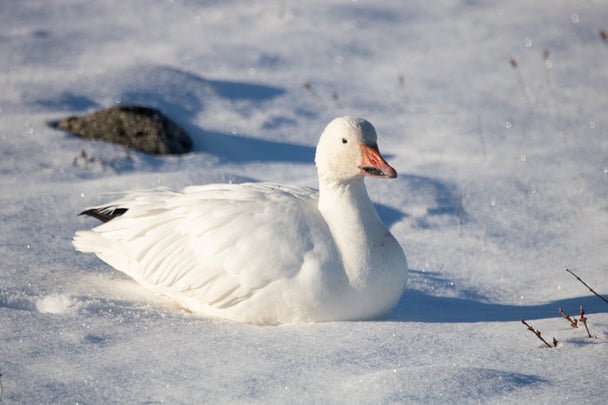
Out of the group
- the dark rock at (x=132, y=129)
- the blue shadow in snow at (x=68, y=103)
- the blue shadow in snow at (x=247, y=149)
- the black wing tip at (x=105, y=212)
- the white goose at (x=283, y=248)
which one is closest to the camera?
the white goose at (x=283, y=248)

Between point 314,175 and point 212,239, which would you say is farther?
point 314,175

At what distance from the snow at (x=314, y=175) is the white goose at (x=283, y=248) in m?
0.13

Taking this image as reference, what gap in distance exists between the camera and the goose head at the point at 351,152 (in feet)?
13.8

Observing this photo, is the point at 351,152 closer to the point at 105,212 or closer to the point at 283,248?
the point at 283,248

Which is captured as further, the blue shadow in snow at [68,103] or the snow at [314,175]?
the blue shadow in snow at [68,103]

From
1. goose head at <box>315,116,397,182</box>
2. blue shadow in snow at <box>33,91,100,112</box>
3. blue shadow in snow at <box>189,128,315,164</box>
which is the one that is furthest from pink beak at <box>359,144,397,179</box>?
blue shadow in snow at <box>33,91,100,112</box>

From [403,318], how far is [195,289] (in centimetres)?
105

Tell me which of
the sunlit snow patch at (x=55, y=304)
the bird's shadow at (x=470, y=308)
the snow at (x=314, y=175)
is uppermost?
the snow at (x=314, y=175)

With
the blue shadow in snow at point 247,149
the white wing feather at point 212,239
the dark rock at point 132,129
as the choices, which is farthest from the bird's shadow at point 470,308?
the dark rock at point 132,129

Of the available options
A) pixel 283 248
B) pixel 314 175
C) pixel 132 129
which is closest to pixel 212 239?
pixel 283 248

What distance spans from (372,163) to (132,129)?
3.38 meters

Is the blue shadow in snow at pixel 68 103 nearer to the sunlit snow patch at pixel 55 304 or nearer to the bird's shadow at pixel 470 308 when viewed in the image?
the sunlit snow patch at pixel 55 304

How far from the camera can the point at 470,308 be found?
4617 millimetres

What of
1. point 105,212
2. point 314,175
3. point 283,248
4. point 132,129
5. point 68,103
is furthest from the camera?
point 68,103
